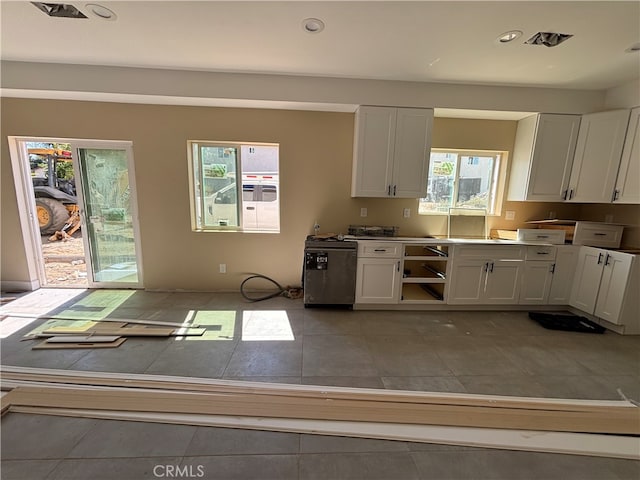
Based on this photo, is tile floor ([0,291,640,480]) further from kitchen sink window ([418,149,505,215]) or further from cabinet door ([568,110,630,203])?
cabinet door ([568,110,630,203])

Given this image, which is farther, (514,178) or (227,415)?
Answer: (514,178)

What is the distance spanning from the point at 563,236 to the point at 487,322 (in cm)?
149

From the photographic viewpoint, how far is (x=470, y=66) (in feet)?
9.06

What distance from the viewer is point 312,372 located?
2146 millimetres

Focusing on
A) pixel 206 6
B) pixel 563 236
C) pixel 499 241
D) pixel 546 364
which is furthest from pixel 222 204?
pixel 563 236

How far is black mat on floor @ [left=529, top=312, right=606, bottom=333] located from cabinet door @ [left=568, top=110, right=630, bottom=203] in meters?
1.45

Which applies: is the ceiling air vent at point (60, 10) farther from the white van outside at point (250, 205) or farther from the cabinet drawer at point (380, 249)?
the cabinet drawer at point (380, 249)

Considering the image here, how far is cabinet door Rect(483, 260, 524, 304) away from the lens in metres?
3.34

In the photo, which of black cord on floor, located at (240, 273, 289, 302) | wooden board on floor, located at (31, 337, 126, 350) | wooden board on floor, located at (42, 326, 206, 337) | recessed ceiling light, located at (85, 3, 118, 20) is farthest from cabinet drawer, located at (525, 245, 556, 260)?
recessed ceiling light, located at (85, 3, 118, 20)

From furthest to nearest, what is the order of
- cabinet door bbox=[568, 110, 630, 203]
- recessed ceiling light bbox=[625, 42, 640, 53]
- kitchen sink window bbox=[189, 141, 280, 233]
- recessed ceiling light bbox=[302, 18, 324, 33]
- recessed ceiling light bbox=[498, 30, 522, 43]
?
kitchen sink window bbox=[189, 141, 280, 233], cabinet door bbox=[568, 110, 630, 203], recessed ceiling light bbox=[625, 42, 640, 53], recessed ceiling light bbox=[498, 30, 522, 43], recessed ceiling light bbox=[302, 18, 324, 33]

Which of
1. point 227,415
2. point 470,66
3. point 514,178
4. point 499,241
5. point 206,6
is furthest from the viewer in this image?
point 514,178

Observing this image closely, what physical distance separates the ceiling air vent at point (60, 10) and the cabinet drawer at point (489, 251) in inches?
167

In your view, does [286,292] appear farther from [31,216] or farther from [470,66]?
[31,216]

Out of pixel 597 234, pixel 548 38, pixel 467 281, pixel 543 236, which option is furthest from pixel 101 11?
pixel 597 234
